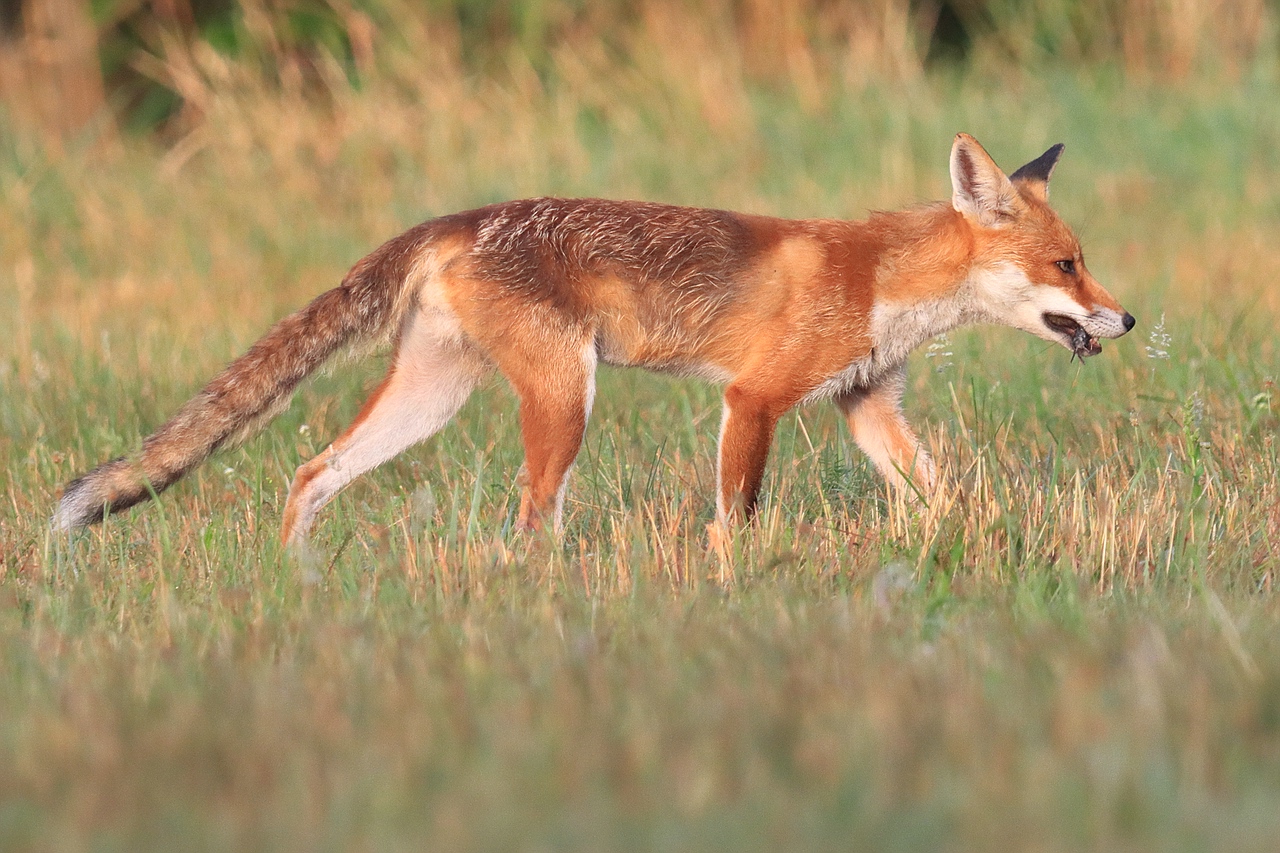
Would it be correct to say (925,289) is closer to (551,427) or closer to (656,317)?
(656,317)

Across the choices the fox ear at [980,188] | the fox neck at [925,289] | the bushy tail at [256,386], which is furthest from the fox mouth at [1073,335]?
the bushy tail at [256,386]

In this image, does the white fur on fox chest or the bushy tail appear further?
the white fur on fox chest

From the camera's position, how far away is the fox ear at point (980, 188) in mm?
5699

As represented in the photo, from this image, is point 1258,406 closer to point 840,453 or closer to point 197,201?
point 840,453

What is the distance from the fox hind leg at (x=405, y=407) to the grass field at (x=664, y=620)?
0.53 feet

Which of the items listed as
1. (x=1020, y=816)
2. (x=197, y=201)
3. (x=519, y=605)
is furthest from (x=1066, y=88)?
(x=1020, y=816)

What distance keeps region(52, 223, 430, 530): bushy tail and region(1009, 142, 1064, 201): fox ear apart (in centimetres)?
232

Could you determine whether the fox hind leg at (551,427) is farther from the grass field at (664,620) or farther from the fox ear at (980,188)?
the fox ear at (980,188)

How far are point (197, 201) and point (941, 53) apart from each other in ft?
32.2

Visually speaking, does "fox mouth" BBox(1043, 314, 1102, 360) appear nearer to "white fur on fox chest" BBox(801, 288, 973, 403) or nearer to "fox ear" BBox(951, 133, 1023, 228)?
"white fur on fox chest" BBox(801, 288, 973, 403)

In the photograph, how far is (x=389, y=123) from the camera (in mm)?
13266

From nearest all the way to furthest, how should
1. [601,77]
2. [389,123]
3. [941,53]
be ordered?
[389,123] < [601,77] < [941,53]

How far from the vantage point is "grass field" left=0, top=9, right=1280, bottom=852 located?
2.50 meters

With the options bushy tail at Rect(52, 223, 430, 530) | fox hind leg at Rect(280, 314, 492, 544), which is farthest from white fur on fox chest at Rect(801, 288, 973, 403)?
bushy tail at Rect(52, 223, 430, 530)
